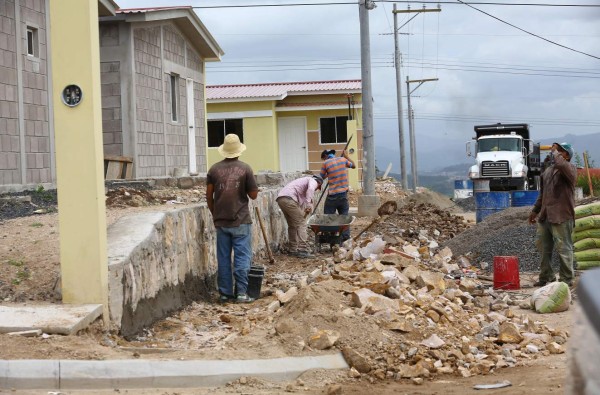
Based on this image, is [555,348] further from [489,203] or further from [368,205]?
[368,205]

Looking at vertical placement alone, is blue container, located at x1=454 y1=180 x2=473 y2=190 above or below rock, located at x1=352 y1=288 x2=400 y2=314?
above

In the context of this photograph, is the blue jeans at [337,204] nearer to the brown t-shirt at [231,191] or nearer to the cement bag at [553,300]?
the brown t-shirt at [231,191]

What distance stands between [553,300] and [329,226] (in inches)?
227

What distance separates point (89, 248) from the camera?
305 inches

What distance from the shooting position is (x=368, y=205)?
955 inches

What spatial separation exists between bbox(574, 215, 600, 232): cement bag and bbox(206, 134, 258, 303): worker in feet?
17.7

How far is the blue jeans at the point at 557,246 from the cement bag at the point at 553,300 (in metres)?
1.40

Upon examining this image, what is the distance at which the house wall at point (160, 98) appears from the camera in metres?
19.4

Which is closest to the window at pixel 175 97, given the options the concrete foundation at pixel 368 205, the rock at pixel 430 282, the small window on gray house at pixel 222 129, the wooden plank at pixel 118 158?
the wooden plank at pixel 118 158

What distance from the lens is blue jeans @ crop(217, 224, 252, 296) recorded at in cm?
1088

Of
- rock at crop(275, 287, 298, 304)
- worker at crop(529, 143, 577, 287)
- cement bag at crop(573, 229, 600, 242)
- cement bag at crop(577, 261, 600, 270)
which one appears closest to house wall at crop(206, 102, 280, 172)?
cement bag at crop(573, 229, 600, 242)

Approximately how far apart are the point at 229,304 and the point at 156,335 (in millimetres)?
2247

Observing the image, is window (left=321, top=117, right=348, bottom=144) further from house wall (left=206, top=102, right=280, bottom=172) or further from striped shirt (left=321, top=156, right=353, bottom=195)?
striped shirt (left=321, top=156, right=353, bottom=195)

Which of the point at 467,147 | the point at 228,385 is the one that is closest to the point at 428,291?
the point at 228,385
